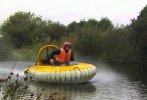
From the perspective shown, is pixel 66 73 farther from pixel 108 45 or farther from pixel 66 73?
pixel 108 45

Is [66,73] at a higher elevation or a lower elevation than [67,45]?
lower

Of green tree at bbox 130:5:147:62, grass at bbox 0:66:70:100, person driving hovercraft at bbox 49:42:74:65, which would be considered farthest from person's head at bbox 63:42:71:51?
green tree at bbox 130:5:147:62

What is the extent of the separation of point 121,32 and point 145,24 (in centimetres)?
217

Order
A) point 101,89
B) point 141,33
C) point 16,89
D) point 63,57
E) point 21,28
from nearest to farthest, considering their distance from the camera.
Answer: point 16,89 → point 101,89 → point 63,57 → point 141,33 → point 21,28

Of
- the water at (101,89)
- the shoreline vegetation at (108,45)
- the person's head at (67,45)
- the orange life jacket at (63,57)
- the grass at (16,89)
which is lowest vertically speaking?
the water at (101,89)

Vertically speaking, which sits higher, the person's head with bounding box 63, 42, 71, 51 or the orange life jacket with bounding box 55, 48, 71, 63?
the person's head with bounding box 63, 42, 71, 51

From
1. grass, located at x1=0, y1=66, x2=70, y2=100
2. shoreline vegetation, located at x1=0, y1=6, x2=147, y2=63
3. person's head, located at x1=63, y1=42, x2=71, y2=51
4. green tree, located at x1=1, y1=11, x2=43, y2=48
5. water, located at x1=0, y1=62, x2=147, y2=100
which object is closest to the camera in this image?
grass, located at x1=0, y1=66, x2=70, y2=100

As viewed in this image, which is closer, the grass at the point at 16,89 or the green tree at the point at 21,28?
the grass at the point at 16,89

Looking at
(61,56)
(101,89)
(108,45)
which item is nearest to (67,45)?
(61,56)

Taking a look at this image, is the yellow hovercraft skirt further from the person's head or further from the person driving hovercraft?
the person's head

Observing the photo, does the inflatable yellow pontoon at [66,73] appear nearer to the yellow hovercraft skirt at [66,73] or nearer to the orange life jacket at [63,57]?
the yellow hovercraft skirt at [66,73]

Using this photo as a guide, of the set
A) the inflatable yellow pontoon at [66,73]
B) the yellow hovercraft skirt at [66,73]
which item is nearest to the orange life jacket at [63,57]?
the inflatable yellow pontoon at [66,73]

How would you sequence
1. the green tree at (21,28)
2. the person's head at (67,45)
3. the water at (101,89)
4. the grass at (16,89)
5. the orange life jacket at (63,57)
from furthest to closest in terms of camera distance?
the green tree at (21,28) → the person's head at (67,45) → the orange life jacket at (63,57) → the water at (101,89) → the grass at (16,89)

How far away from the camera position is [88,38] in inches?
1535
